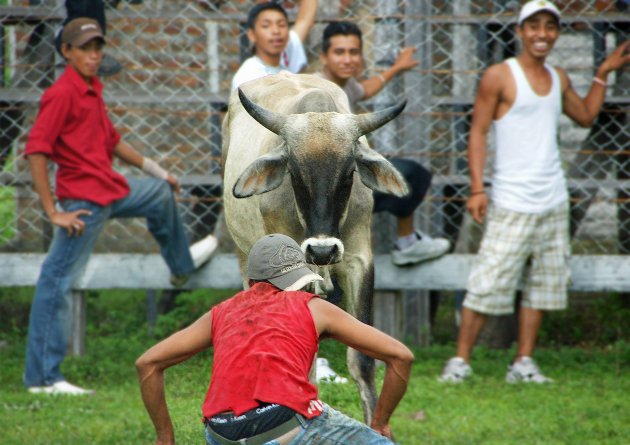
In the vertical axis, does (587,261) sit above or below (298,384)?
below

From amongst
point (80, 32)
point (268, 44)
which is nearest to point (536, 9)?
point (268, 44)

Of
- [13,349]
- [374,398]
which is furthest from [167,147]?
[374,398]

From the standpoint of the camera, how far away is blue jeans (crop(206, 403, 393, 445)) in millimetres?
4148

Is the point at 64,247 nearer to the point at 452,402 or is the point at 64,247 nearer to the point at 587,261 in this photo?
the point at 452,402

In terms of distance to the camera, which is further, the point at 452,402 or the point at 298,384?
the point at 452,402

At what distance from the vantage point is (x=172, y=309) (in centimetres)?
997

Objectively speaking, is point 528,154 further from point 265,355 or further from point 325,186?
point 265,355

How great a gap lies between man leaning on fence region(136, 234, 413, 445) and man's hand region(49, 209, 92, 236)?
131 inches

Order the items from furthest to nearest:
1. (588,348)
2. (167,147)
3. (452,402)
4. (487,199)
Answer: (167,147) → (588,348) → (487,199) → (452,402)

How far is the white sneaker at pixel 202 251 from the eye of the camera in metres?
8.56

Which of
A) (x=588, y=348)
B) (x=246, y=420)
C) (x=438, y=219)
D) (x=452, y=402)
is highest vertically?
(x=246, y=420)

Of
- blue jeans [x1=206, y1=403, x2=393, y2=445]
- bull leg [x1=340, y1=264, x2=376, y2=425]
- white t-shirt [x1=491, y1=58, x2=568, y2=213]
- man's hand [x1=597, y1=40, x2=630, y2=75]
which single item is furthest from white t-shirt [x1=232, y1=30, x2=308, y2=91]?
blue jeans [x1=206, y1=403, x2=393, y2=445]

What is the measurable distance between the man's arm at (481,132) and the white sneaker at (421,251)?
0.49 metres

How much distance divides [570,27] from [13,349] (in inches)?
196
